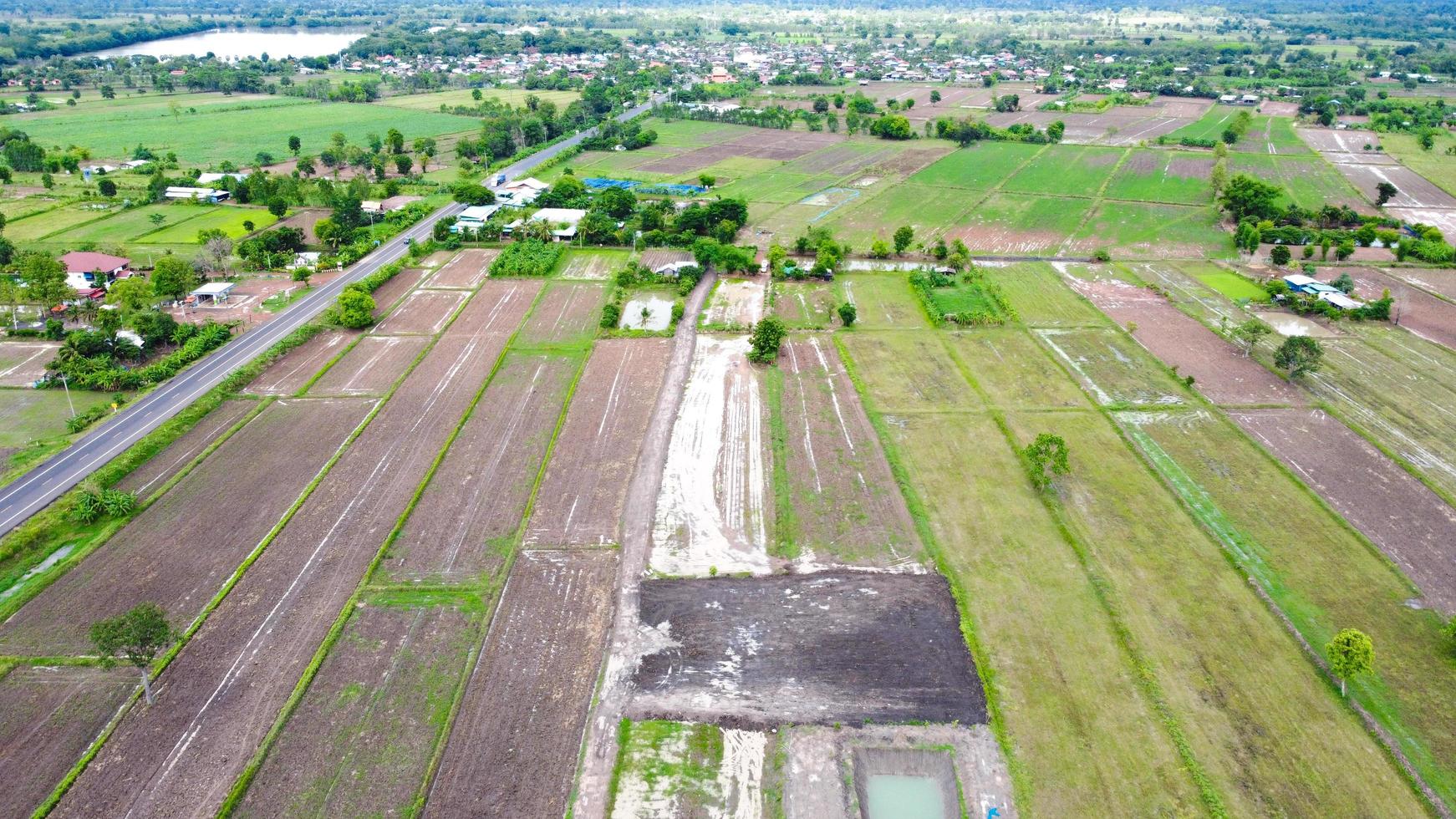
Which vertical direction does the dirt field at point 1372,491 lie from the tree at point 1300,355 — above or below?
below

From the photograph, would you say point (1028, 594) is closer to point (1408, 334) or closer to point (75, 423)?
point (1408, 334)

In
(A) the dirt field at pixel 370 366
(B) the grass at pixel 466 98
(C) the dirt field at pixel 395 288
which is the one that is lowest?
(A) the dirt field at pixel 370 366

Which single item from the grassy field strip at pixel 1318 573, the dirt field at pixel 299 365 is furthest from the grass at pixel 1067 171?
the dirt field at pixel 299 365

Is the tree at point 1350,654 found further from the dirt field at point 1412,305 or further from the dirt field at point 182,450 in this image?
the dirt field at point 182,450

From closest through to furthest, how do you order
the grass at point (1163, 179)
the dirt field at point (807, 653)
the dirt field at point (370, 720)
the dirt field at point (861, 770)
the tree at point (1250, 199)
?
the dirt field at point (370, 720)
the dirt field at point (861, 770)
the dirt field at point (807, 653)
the tree at point (1250, 199)
the grass at point (1163, 179)

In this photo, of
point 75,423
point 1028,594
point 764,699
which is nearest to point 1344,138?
point 1028,594

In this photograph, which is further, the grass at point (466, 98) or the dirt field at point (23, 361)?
the grass at point (466, 98)

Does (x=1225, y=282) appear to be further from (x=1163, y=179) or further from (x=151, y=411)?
(x=151, y=411)

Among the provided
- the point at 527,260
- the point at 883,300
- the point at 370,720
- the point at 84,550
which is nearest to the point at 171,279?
the point at 527,260
